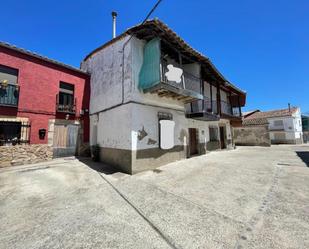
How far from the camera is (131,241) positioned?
8.50 feet

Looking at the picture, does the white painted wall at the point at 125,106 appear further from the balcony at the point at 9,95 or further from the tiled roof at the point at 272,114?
the tiled roof at the point at 272,114

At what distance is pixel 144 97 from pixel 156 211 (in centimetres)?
508

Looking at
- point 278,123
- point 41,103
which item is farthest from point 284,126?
point 41,103

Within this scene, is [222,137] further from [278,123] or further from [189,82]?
[278,123]

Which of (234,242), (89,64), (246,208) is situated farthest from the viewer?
(89,64)

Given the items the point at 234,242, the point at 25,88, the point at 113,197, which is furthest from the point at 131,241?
the point at 25,88

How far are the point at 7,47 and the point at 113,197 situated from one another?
8.94 m

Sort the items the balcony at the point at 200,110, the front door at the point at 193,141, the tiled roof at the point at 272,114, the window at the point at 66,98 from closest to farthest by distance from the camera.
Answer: the window at the point at 66,98
the balcony at the point at 200,110
the front door at the point at 193,141
the tiled roof at the point at 272,114

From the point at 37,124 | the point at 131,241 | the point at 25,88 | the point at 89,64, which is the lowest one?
the point at 131,241

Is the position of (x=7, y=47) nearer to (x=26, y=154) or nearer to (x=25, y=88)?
(x=25, y=88)

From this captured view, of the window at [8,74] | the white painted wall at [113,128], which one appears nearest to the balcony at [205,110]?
the white painted wall at [113,128]

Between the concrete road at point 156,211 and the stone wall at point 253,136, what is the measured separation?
1610cm

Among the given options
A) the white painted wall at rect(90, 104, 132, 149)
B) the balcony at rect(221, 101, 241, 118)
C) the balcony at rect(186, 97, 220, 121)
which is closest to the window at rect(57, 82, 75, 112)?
the white painted wall at rect(90, 104, 132, 149)

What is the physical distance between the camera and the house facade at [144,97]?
23.0 feet
